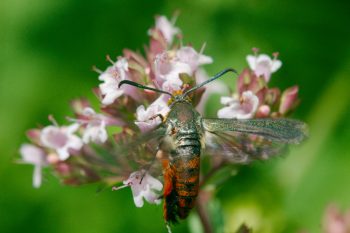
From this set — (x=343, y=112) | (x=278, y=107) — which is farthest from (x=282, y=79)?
(x=278, y=107)

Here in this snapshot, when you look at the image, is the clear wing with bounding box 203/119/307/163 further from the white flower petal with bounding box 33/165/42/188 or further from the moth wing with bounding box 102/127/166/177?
the white flower petal with bounding box 33/165/42/188

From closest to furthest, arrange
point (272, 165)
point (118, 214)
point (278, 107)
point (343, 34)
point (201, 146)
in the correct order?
1. point (201, 146)
2. point (278, 107)
3. point (118, 214)
4. point (272, 165)
5. point (343, 34)

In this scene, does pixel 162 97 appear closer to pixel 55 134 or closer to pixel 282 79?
pixel 55 134

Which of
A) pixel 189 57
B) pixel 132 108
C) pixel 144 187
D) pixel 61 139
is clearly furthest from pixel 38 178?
pixel 189 57

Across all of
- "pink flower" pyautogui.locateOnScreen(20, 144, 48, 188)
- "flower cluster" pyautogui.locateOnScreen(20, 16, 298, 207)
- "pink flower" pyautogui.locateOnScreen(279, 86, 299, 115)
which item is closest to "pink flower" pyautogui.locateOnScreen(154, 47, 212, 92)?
"flower cluster" pyautogui.locateOnScreen(20, 16, 298, 207)

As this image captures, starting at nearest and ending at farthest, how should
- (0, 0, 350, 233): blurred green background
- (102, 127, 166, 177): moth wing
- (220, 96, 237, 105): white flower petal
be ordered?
(102, 127, 166, 177): moth wing → (220, 96, 237, 105): white flower petal → (0, 0, 350, 233): blurred green background

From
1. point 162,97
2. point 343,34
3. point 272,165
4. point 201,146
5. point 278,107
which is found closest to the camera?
point 201,146
